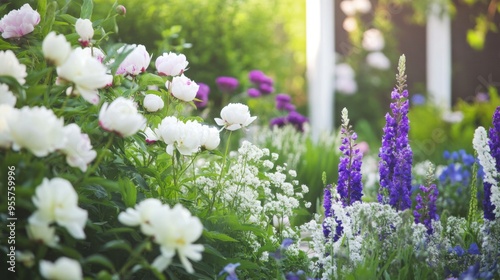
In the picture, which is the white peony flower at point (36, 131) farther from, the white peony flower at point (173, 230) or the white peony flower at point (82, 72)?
the white peony flower at point (173, 230)

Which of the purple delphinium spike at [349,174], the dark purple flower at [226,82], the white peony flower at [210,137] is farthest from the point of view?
the dark purple flower at [226,82]

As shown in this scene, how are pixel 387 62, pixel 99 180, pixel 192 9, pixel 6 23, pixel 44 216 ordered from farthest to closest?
1. pixel 387 62
2. pixel 192 9
3. pixel 6 23
4. pixel 99 180
5. pixel 44 216

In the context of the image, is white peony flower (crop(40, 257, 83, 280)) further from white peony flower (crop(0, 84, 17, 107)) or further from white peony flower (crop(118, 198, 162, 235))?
white peony flower (crop(0, 84, 17, 107))

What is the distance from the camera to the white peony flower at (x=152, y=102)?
6.86 feet

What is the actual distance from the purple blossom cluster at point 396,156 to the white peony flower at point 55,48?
3.83 feet

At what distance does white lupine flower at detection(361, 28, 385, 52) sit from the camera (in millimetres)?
7430

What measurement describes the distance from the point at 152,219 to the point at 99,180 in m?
0.23

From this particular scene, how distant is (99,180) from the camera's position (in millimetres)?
1576

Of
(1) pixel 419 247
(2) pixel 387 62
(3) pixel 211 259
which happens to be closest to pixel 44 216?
(3) pixel 211 259

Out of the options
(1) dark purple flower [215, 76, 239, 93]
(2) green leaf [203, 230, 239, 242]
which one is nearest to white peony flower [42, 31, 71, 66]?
(2) green leaf [203, 230, 239, 242]

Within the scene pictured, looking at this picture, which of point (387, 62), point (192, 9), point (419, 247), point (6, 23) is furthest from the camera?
point (387, 62)

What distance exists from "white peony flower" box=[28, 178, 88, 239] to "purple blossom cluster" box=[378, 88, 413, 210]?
1.22 meters

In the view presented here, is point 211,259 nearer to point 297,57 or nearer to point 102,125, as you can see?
point 102,125

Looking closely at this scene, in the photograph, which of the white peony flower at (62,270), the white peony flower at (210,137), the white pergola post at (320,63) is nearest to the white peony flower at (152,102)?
the white peony flower at (210,137)
